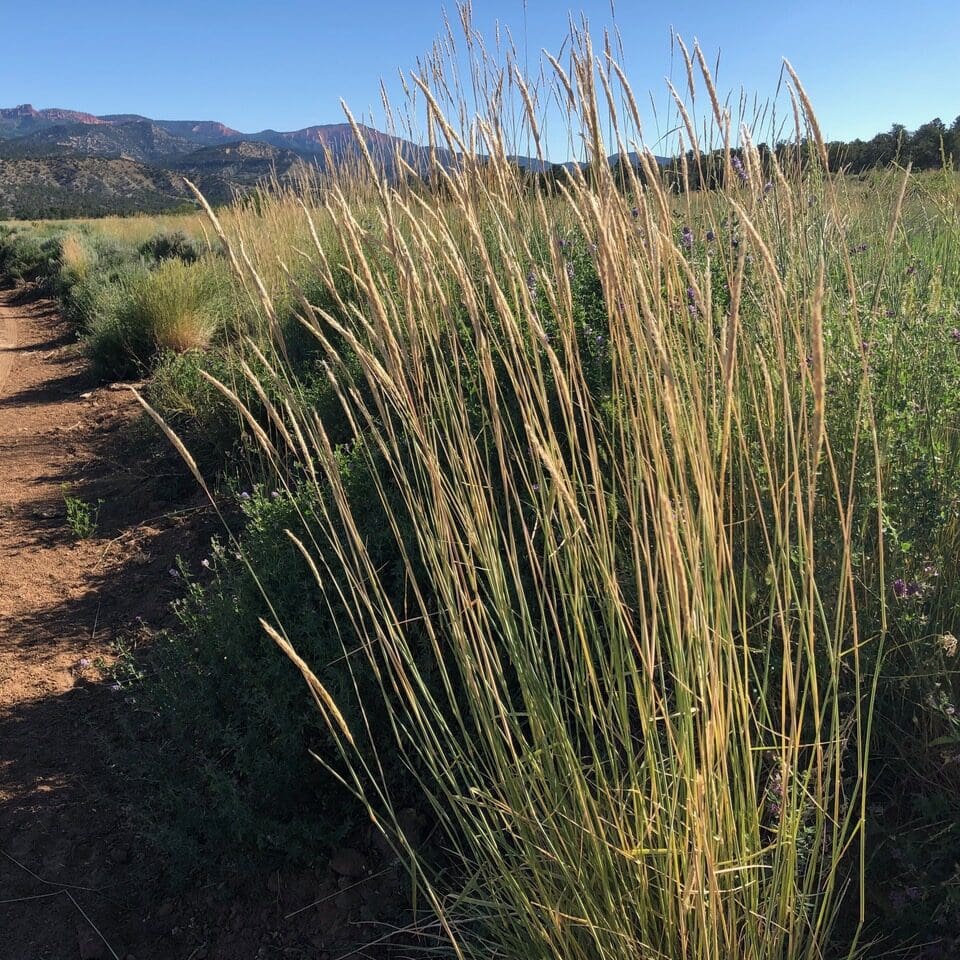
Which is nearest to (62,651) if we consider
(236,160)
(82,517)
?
(82,517)

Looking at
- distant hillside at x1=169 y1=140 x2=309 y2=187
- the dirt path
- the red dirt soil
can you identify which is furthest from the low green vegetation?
distant hillside at x1=169 y1=140 x2=309 y2=187

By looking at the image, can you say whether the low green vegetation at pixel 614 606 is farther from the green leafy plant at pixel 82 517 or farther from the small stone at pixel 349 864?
the green leafy plant at pixel 82 517

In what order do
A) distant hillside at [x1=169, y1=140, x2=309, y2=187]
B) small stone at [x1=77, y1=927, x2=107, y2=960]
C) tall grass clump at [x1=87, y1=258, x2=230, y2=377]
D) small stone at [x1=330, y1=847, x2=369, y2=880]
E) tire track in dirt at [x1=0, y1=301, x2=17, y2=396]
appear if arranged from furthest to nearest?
distant hillside at [x1=169, y1=140, x2=309, y2=187] < tire track in dirt at [x1=0, y1=301, x2=17, y2=396] < tall grass clump at [x1=87, y1=258, x2=230, y2=377] < small stone at [x1=330, y1=847, x2=369, y2=880] < small stone at [x1=77, y1=927, x2=107, y2=960]

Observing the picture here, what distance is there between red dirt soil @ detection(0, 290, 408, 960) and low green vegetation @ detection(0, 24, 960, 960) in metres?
0.14

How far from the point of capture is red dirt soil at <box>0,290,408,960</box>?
1963mm

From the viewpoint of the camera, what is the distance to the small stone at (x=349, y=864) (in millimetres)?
2031

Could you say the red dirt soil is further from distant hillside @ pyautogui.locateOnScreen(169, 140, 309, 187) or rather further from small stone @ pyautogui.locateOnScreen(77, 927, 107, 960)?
distant hillside @ pyautogui.locateOnScreen(169, 140, 309, 187)

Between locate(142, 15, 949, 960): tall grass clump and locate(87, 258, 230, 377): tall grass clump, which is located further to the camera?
locate(87, 258, 230, 377): tall grass clump

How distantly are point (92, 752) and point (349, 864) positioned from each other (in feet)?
3.83

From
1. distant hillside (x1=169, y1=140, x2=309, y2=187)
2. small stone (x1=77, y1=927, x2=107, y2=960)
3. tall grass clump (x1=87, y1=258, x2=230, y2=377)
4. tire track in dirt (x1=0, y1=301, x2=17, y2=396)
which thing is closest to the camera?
small stone (x1=77, y1=927, x2=107, y2=960)

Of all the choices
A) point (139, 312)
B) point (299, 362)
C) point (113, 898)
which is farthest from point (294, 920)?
point (139, 312)

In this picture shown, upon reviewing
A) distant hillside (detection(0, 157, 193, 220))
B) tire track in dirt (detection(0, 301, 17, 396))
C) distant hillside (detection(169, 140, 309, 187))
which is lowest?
tire track in dirt (detection(0, 301, 17, 396))

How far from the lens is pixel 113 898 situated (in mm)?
2088

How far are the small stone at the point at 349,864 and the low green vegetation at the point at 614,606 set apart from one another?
0.24 ft
